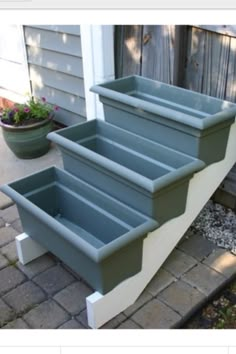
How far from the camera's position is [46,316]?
6.14 ft

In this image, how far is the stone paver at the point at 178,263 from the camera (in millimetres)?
2086

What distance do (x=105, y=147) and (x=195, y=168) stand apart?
0.56 m

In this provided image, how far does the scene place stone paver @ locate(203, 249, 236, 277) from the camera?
2.07 metres

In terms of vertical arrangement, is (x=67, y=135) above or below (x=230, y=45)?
below

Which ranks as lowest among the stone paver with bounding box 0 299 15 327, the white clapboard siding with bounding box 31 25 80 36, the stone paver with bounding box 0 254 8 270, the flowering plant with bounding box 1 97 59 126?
the stone paver with bounding box 0 299 15 327

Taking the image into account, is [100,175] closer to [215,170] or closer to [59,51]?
[215,170]

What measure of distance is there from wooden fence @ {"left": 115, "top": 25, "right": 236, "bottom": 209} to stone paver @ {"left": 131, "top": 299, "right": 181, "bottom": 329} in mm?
818

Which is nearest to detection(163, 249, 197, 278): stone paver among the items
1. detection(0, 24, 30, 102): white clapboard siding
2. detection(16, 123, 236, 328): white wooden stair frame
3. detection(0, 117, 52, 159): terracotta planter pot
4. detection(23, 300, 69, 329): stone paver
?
detection(16, 123, 236, 328): white wooden stair frame

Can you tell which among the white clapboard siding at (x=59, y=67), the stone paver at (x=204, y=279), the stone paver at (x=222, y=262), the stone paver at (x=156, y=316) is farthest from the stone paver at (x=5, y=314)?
the white clapboard siding at (x=59, y=67)

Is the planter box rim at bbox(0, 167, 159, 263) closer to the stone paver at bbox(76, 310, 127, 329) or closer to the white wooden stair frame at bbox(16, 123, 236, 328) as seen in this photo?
the white wooden stair frame at bbox(16, 123, 236, 328)

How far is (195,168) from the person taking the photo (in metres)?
1.80

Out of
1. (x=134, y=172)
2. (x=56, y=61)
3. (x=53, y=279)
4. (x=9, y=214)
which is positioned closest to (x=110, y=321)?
(x=53, y=279)
